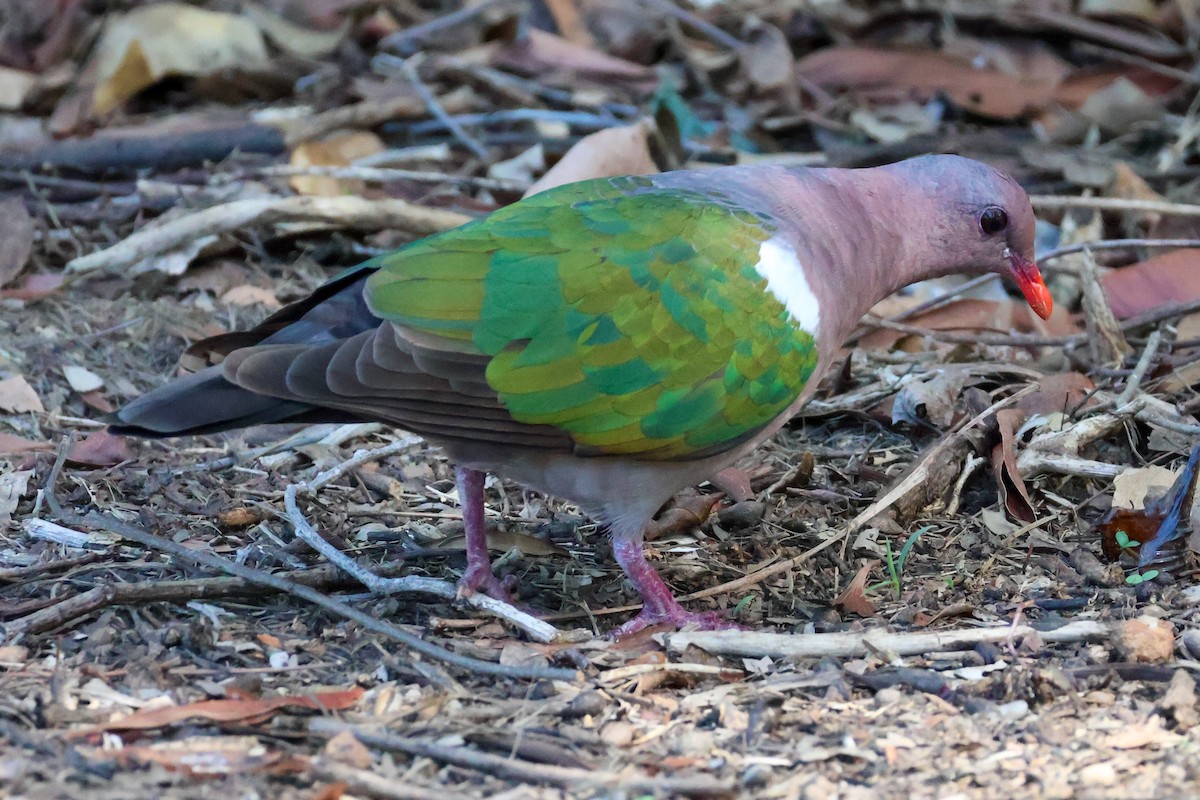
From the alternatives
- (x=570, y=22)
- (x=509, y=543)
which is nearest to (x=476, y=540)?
(x=509, y=543)

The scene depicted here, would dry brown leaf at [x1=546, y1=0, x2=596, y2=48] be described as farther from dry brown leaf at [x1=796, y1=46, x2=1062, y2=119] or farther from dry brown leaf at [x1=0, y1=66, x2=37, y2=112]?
dry brown leaf at [x1=0, y1=66, x2=37, y2=112]

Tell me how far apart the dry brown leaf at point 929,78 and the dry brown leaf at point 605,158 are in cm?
Result: 221

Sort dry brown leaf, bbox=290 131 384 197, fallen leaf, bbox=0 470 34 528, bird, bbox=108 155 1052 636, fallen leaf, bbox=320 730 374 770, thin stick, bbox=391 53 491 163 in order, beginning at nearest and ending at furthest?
fallen leaf, bbox=320 730 374 770, bird, bbox=108 155 1052 636, fallen leaf, bbox=0 470 34 528, dry brown leaf, bbox=290 131 384 197, thin stick, bbox=391 53 491 163

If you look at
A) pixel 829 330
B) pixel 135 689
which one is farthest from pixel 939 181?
pixel 135 689

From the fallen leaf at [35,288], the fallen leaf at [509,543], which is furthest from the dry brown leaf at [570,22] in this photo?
the fallen leaf at [509,543]

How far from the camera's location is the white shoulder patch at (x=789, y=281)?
139 inches

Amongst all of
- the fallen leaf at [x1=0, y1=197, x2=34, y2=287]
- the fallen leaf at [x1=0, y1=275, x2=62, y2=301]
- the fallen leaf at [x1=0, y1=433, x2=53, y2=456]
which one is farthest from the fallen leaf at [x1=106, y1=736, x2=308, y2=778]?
the fallen leaf at [x1=0, y1=197, x2=34, y2=287]

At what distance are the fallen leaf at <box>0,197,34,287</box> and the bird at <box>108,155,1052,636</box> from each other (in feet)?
7.30

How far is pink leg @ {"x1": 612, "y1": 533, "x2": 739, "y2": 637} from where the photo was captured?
11.9ft

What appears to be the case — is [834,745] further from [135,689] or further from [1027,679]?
[135,689]

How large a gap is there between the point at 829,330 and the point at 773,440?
1.16 metres

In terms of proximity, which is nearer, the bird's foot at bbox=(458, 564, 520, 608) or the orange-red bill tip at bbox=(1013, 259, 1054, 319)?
the bird's foot at bbox=(458, 564, 520, 608)

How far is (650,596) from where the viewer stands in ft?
12.0

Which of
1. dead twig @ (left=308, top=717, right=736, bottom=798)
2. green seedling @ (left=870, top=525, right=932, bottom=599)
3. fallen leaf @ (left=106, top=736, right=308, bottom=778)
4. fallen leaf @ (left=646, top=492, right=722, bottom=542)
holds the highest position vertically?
fallen leaf @ (left=106, top=736, right=308, bottom=778)
